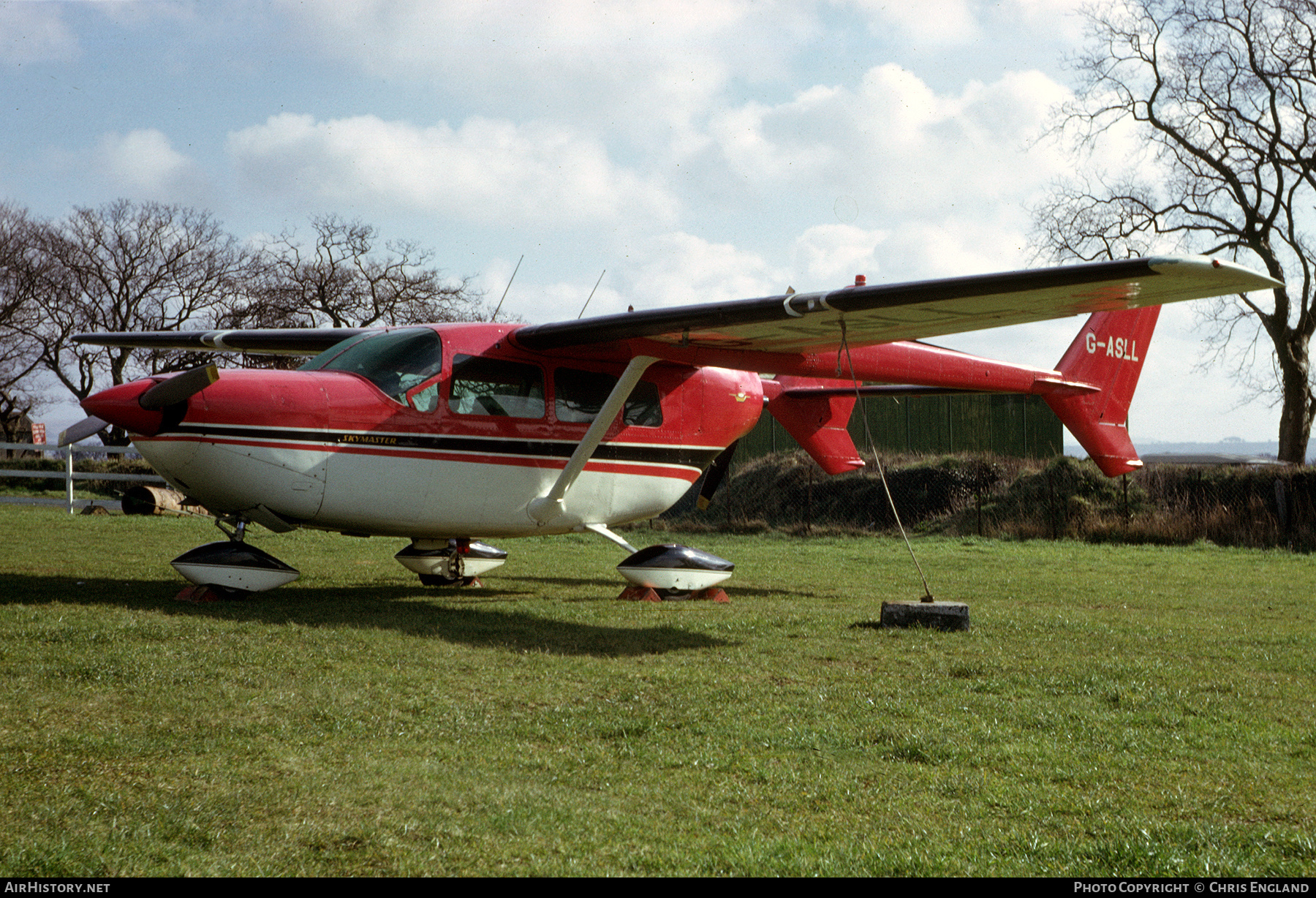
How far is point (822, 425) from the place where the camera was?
42.1 ft

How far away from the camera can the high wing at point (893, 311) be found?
6.51m

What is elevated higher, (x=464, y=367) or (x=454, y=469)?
(x=464, y=367)

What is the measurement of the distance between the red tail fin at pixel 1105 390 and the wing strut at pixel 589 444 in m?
6.14

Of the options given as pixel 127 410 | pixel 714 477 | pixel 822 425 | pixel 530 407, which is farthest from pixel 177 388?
pixel 822 425

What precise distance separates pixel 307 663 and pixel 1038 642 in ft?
17.3

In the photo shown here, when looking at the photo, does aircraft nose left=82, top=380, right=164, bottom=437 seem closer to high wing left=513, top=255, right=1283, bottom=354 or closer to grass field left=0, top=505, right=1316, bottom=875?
grass field left=0, top=505, right=1316, bottom=875

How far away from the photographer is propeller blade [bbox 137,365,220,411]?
7766 mm

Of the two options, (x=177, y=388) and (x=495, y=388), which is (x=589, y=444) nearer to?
(x=495, y=388)

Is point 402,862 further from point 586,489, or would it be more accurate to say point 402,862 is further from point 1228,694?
point 586,489

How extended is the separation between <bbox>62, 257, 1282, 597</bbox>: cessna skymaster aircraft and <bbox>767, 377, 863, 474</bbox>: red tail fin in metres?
1.24

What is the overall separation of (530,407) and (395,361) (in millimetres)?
1388

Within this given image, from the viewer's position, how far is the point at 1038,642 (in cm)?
756

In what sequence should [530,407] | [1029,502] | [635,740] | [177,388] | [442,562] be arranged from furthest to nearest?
[1029,502] < [442,562] < [530,407] < [177,388] < [635,740]

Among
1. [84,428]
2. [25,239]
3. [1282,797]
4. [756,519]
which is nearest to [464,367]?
[84,428]
